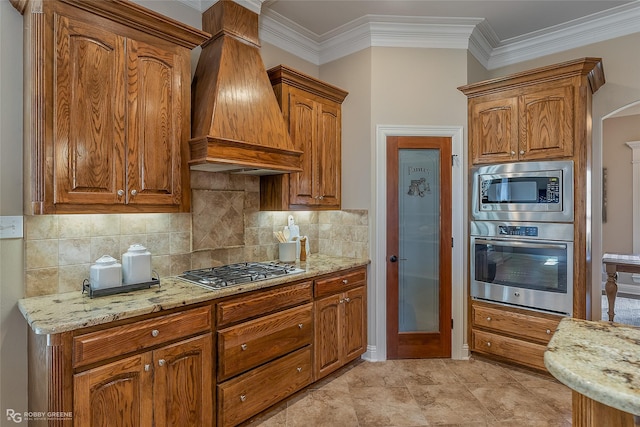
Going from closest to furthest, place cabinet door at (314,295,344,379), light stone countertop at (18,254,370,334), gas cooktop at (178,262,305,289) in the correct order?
light stone countertop at (18,254,370,334), gas cooktop at (178,262,305,289), cabinet door at (314,295,344,379)

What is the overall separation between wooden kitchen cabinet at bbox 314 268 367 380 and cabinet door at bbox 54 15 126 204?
1675 mm

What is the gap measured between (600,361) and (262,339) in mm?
1821

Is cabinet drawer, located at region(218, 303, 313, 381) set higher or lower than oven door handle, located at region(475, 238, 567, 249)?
lower

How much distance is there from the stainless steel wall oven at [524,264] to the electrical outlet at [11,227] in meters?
3.41

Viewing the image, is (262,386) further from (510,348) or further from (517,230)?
(517,230)

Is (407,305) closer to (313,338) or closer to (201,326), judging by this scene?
(313,338)

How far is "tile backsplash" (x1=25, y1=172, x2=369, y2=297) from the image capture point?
2.01 meters

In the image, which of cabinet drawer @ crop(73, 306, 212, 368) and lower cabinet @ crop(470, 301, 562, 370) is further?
lower cabinet @ crop(470, 301, 562, 370)

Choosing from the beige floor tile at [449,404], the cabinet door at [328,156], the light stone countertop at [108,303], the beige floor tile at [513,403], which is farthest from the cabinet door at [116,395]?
the beige floor tile at [513,403]

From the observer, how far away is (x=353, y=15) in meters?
3.13

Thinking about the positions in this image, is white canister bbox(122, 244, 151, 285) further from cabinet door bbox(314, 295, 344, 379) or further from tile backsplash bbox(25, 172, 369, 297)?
cabinet door bbox(314, 295, 344, 379)

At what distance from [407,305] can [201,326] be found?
6.73ft

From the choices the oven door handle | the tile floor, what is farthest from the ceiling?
the tile floor

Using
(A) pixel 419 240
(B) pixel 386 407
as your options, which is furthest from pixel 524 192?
(B) pixel 386 407
